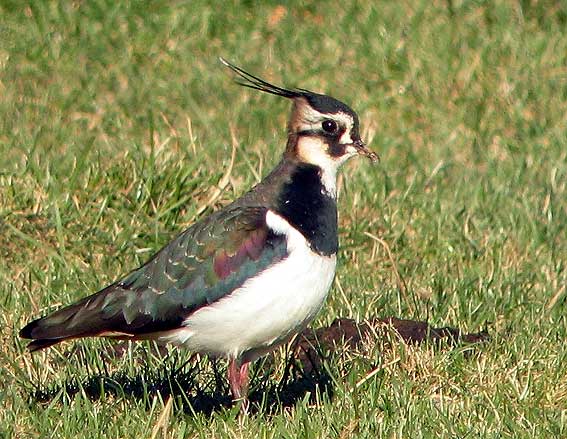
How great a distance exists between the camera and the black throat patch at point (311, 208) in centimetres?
488

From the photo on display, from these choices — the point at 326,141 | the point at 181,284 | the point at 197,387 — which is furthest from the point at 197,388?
the point at 326,141

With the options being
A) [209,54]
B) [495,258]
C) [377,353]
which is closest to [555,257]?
[495,258]

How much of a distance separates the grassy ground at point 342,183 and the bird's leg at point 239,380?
4.2 inches

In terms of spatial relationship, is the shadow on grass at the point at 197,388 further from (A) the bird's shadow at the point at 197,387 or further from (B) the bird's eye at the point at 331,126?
(B) the bird's eye at the point at 331,126

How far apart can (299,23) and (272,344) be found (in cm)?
528

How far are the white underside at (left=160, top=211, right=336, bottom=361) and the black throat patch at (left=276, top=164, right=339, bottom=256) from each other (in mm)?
35

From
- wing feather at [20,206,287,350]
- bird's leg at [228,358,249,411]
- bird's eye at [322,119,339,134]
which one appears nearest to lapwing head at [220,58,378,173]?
bird's eye at [322,119,339,134]

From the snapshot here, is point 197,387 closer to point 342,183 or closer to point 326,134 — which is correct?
point 326,134

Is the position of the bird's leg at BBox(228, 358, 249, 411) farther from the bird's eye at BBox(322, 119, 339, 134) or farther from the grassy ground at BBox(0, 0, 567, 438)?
the bird's eye at BBox(322, 119, 339, 134)

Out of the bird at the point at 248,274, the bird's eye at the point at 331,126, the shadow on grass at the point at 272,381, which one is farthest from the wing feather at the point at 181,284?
the bird's eye at the point at 331,126

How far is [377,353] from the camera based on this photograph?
17.9 feet

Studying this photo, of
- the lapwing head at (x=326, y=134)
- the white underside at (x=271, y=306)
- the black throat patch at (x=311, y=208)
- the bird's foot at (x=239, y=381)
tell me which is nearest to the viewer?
the white underside at (x=271, y=306)

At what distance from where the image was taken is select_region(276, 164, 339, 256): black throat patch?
488 centimetres

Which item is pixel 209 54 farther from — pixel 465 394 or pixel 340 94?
pixel 465 394
